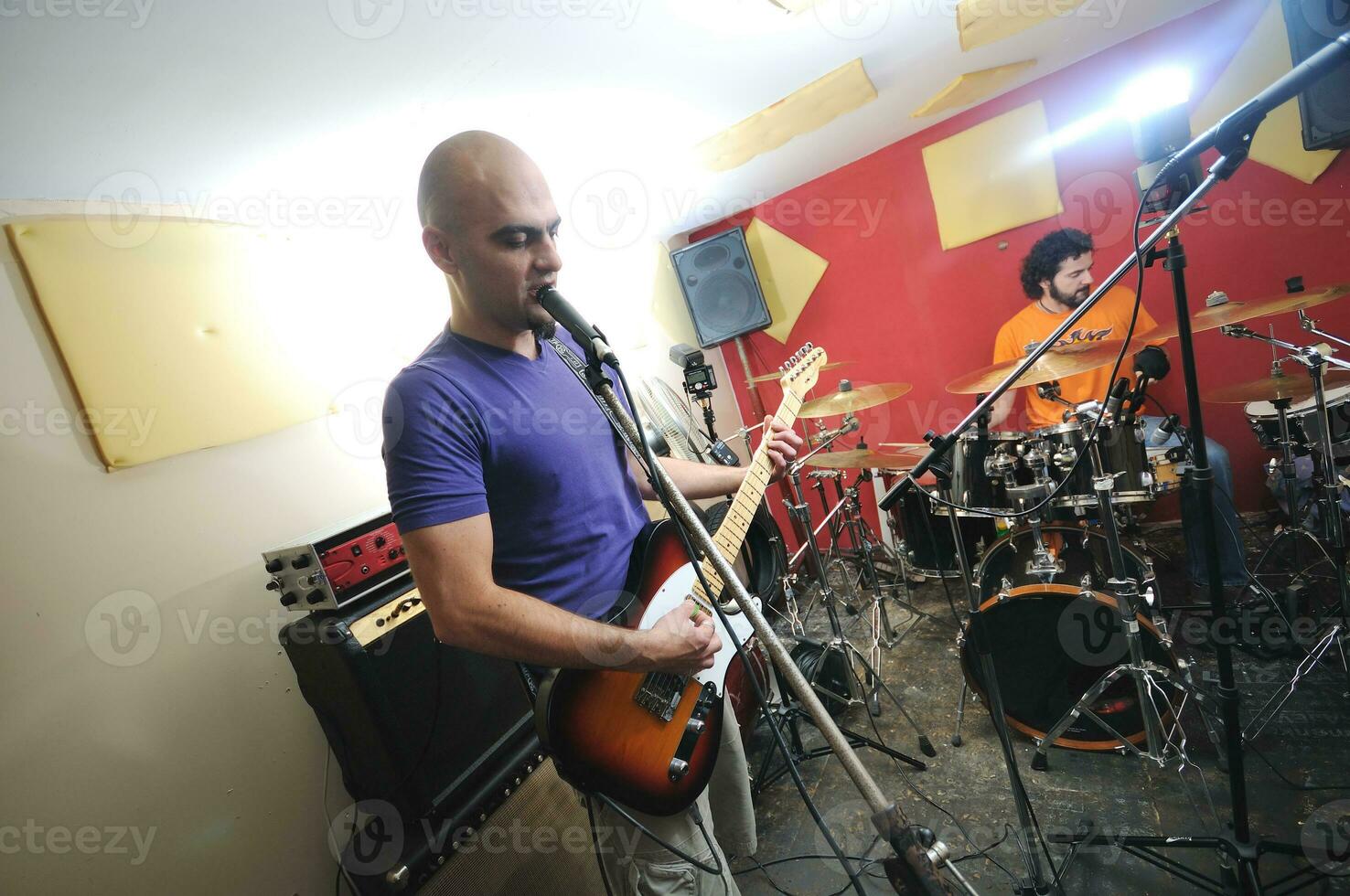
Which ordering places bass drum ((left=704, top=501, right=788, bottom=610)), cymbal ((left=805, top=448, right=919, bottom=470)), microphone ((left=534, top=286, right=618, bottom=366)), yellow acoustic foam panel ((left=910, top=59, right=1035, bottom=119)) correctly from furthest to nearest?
1. bass drum ((left=704, top=501, right=788, bottom=610))
2. yellow acoustic foam panel ((left=910, top=59, right=1035, bottom=119))
3. cymbal ((left=805, top=448, right=919, bottom=470))
4. microphone ((left=534, top=286, right=618, bottom=366))

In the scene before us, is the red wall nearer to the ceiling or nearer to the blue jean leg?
the ceiling

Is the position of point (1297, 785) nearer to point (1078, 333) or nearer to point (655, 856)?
point (655, 856)

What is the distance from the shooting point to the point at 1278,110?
274 cm

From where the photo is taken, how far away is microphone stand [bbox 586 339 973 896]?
0.75 m

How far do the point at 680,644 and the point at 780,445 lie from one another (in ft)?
2.06

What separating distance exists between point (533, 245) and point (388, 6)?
0.82 m

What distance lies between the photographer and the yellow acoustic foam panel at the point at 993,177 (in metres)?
3.22

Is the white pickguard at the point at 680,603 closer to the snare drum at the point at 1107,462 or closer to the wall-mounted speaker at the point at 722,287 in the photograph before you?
the snare drum at the point at 1107,462

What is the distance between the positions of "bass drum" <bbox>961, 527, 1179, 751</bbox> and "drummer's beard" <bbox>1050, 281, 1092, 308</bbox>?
1.64 m

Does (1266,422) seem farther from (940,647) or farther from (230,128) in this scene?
(230,128)

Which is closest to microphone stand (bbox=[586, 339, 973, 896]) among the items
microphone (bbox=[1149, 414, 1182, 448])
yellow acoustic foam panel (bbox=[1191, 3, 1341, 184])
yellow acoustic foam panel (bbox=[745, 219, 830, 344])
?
microphone (bbox=[1149, 414, 1182, 448])

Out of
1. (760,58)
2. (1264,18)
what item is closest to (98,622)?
(760,58)

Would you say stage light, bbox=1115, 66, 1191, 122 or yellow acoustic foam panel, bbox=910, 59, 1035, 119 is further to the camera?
yellow acoustic foam panel, bbox=910, 59, 1035, 119

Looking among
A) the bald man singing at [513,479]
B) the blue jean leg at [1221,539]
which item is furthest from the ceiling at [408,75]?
the blue jean leg at [1221,539]
